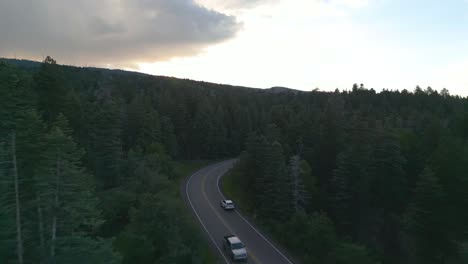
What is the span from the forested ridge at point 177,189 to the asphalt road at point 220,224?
1.98 meters

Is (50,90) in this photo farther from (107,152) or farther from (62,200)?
(62,200)

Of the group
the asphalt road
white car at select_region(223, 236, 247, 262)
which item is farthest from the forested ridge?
white car at select_region(223, 236, 247, 262)

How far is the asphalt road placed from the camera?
28828mm

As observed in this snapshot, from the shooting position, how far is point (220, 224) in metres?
36.5

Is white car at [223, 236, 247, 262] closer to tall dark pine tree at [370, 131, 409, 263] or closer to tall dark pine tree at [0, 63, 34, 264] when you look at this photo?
tall dark pine tree at [0, 63, 34, 264]

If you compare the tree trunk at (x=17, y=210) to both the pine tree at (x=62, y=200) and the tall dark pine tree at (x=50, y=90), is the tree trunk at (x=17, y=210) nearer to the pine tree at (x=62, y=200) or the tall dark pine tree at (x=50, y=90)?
the pine tree at (x=62, y=200)

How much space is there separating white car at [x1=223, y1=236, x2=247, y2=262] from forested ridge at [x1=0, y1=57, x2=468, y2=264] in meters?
2.17

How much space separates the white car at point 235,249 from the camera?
2712 cm

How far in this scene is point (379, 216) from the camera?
149 ft

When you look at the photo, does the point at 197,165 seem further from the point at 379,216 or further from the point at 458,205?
the point at 458,205

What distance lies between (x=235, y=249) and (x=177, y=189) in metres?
17.6

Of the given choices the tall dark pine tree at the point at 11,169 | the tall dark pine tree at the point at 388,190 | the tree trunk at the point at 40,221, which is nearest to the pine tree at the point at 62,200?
the tree trunk at the point at 40,221

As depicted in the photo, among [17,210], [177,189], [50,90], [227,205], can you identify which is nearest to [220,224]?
[227,205]

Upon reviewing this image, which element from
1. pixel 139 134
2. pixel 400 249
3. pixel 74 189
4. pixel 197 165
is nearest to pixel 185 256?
pixel 74 189
